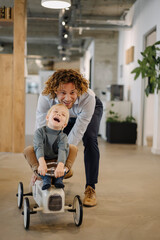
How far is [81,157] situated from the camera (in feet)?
17.6

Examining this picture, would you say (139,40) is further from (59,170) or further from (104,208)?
(59,170)

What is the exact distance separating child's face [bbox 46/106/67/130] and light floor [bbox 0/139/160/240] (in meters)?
0.66

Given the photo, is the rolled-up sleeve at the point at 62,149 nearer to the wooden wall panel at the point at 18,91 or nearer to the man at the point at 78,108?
the man at the point at 78,108

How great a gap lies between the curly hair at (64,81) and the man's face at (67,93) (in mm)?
26

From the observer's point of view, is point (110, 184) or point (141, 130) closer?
point (110, 184)

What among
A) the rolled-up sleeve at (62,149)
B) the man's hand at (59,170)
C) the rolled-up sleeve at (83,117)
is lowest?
the man's hand at (59,170)

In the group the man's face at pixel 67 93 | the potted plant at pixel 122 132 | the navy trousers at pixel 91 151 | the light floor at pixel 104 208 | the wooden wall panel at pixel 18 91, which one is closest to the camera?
the light floor at pixel 104 208

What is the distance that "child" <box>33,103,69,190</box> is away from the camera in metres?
2.28

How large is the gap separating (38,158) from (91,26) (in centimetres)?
717

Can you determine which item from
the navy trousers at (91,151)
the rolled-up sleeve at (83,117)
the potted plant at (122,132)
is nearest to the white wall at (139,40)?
the potted plant at (122,132)

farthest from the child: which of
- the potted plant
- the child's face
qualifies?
the potted plant

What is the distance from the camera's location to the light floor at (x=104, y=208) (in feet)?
7.27

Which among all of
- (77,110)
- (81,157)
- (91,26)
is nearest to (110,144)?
(81,157)

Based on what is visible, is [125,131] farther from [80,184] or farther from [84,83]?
[84,83]
